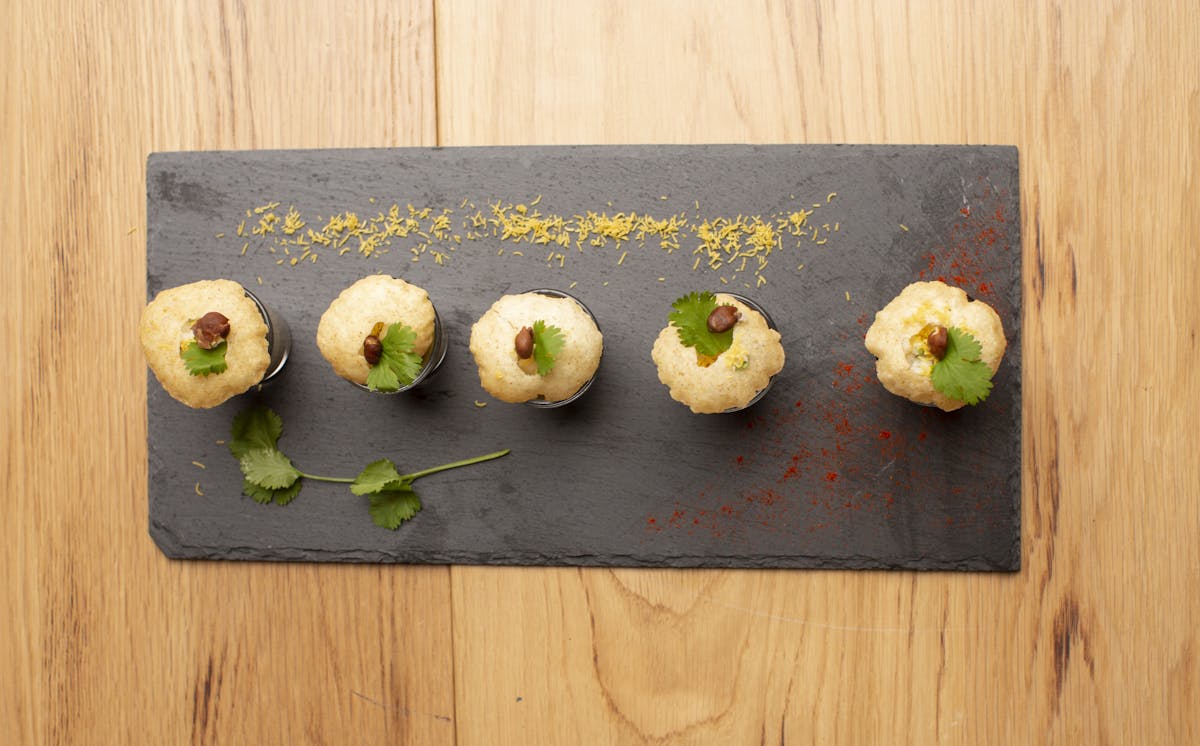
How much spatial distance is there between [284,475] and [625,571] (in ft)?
2.50

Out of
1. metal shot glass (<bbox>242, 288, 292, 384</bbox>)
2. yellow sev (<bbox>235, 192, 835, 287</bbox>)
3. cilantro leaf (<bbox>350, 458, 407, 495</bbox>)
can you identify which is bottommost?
cilantro leaf (<bbox>350, 458, 407, 495</bbox>)

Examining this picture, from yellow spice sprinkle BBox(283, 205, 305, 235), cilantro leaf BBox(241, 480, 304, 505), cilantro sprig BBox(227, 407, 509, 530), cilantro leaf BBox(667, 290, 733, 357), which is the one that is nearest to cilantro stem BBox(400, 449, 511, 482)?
cilantro sprig BBox(227, 407, 509, 530)

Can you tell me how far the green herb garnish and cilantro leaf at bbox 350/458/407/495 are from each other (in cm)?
25

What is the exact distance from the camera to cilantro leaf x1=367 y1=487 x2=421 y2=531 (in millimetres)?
1831

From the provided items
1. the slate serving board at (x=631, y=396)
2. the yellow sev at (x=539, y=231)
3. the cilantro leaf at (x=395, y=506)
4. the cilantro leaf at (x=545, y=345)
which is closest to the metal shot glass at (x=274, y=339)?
the slate serving board at (x=631, y=396)

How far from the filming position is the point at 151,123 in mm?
1896

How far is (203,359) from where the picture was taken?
1.64 m

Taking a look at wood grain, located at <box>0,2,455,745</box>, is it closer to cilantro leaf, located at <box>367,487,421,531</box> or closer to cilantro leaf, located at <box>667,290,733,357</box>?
cilantro leaf, located at <box>367,487,421,531</box>

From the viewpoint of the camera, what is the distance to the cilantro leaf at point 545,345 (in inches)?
63.2

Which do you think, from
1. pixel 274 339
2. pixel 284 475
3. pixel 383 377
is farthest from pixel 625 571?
pixel 274 339

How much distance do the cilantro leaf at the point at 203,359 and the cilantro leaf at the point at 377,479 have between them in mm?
364

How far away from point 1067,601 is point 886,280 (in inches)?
30.7

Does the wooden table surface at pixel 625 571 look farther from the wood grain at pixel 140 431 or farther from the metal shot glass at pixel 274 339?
the metal shot glass at pixel 274 339

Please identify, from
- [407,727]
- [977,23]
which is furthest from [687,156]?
[407,727]
